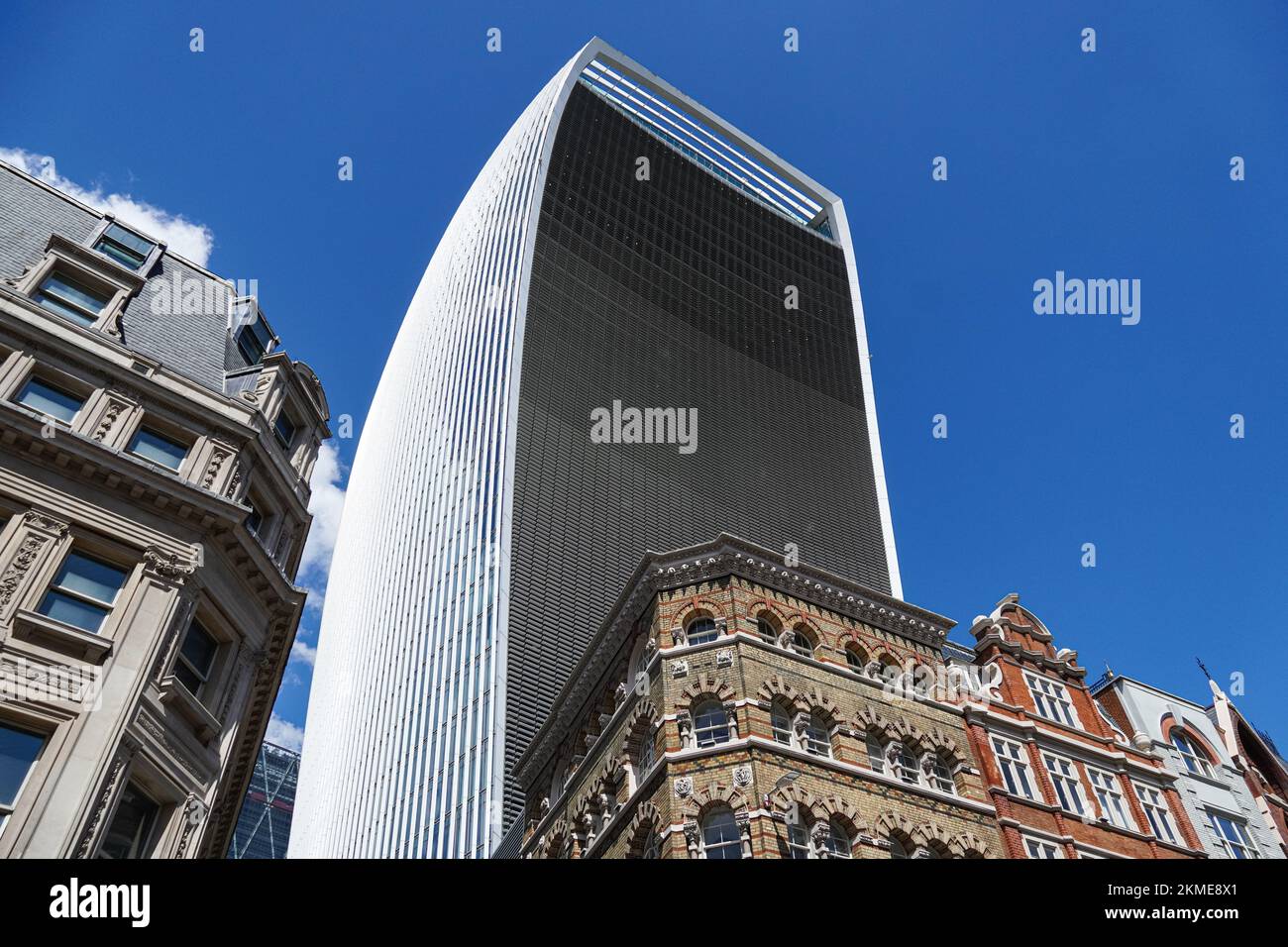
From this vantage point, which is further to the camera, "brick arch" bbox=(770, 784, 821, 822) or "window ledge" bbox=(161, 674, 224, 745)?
"brick arch" bbox=(770, 784, 821, 822)

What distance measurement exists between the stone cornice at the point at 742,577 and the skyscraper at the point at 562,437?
123ft

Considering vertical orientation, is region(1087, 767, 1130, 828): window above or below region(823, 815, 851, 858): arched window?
above

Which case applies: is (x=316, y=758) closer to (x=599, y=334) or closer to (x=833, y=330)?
(x=599, y=334)

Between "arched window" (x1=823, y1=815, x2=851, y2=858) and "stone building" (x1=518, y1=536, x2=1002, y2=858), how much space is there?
0.17 ft

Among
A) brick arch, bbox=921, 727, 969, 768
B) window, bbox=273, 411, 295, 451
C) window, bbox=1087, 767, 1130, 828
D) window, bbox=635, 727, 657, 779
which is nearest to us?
window, bbox=273, 411, 295, 451

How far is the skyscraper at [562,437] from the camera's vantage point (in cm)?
9375

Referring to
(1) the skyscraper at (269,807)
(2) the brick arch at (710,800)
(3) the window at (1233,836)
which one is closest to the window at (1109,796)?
(3) the window at (1233,836)

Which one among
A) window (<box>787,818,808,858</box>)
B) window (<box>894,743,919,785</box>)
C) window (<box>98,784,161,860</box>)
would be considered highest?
window (<box>894,743,919,785</box>)

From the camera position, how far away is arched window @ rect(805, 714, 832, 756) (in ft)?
112

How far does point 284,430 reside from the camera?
3434 centimetres

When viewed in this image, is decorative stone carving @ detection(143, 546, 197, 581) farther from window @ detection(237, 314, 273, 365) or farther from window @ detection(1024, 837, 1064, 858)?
window @ detection(1024, 837, 1064, 858)

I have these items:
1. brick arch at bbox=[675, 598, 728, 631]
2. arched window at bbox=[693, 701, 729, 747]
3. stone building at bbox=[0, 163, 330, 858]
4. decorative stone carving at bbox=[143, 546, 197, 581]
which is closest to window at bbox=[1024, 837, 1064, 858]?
arched window at bbox=[693, 701, 729, 747]

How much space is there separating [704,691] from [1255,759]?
35.8 m
